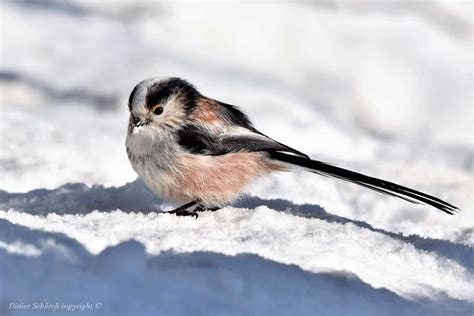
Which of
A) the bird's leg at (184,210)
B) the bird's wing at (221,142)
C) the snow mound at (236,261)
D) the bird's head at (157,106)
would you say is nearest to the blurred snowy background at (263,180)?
the snow mound at (236,261)

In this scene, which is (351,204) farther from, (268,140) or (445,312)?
(445,312)

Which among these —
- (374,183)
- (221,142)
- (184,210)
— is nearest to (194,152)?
(221,142)

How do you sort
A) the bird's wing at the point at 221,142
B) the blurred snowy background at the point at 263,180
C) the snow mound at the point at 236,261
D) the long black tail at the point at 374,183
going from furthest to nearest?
the bird's wing at the point at 221,142
the long black tail at the point at 374,183
the blurred snowy background at the point at 263,180
the snow mound at the point at 236,261

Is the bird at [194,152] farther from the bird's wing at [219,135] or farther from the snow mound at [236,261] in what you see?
the snow mound at [236,261]

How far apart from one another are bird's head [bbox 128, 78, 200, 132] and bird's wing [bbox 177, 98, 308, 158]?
8 centimetres

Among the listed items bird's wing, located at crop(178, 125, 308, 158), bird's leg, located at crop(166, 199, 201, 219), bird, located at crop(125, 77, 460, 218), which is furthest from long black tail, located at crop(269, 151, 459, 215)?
bird's leg, located at crop(166, 199, 201, 219)

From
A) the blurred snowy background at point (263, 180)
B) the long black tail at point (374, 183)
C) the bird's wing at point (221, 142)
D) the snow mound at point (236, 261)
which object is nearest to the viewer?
the snow mound at point (236, 261)

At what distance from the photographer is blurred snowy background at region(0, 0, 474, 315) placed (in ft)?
11.6

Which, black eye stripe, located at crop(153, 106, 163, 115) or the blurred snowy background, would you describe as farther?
black eye stripe, located at crop(153, 106, 163, 115)

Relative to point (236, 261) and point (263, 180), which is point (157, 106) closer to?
point (263, 180)

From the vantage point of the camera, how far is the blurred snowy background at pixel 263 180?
353 cm

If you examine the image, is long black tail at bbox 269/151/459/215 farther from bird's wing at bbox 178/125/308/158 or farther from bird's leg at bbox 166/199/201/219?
bird's leg at bbox 166/199/201/219

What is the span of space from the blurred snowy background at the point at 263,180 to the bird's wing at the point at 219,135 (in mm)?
340

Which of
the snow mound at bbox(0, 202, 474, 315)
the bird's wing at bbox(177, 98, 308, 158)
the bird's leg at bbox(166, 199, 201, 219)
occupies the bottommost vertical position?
the snow mound at bbox(0, 202, 474, 315)
